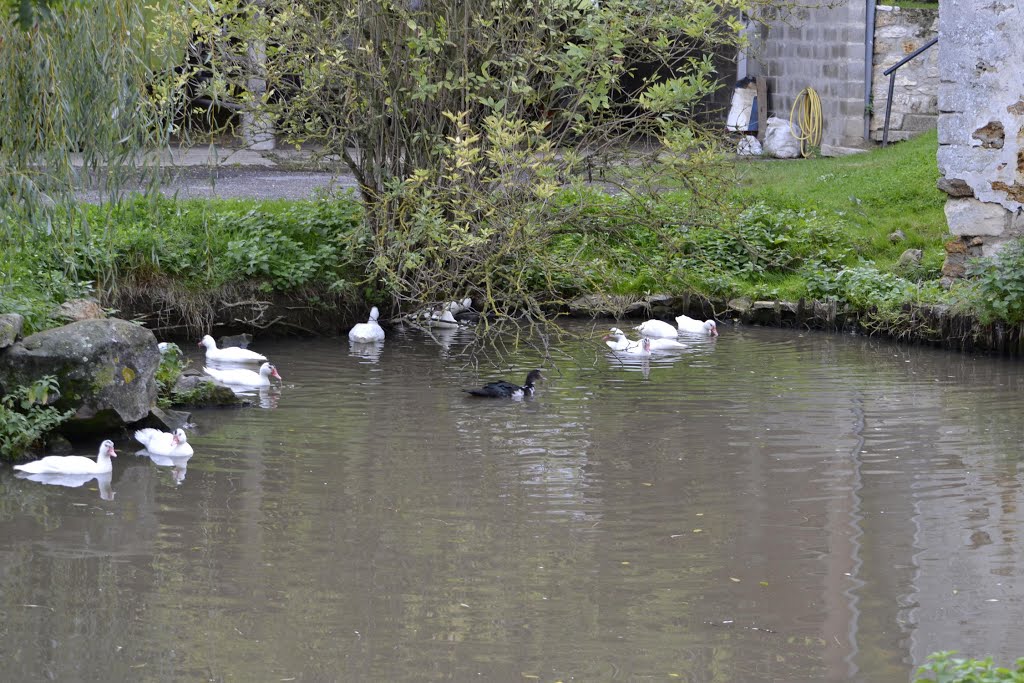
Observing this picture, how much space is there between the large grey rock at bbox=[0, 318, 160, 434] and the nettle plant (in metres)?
2.82

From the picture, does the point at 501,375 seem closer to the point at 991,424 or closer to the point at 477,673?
→ the point at 991,424

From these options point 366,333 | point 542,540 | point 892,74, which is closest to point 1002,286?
point 366,333

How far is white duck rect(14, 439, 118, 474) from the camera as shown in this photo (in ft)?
29.3

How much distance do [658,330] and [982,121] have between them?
383cm

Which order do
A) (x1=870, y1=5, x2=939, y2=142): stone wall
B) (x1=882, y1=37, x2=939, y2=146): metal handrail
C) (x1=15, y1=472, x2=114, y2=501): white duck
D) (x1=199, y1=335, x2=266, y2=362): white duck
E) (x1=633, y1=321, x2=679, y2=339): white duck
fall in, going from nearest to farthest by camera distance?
(x1=15, y1=472, x2=114, y2=501): white duck < (x1=199, y1=335, x2=266, y2=362): white duck < (x1=633, y1=321, x2=679, y2=339): white duck < (x1=882, y1=37, x2=939, y2=146): metal handrail < (x1=870, y1=5, x2=939, y2=142): stone wall

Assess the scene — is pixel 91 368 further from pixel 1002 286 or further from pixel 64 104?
pixel 1002 286

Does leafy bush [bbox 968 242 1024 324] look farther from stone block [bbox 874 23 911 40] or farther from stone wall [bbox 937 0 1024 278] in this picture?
stone block [bbox 874 23 911 40]

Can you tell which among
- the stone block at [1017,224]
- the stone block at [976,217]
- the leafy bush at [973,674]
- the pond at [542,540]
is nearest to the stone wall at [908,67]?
the stone block at [976,217]

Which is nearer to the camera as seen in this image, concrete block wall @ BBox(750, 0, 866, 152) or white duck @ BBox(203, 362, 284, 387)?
white duck @ BBox(203, 362, 284, 387)

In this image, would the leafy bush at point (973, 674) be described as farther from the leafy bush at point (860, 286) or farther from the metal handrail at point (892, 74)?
the metal handrail at point (892, 74)

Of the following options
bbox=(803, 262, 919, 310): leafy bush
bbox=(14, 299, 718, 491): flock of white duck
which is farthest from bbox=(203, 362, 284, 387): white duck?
bbox=(803, 262, 919, 310): leafy bush

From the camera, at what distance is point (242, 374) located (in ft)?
39.1

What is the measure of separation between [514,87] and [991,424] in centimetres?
519

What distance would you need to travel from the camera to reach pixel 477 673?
590 cm
